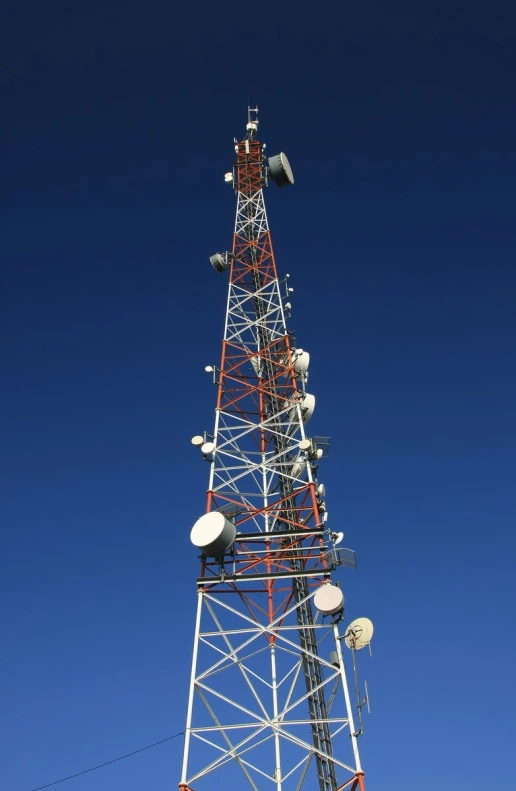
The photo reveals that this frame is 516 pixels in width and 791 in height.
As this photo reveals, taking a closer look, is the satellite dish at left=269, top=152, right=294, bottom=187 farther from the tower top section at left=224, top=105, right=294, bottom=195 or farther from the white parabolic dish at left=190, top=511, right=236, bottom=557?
the white parabolic dish at left=190, top=511, right=236, bottom=557

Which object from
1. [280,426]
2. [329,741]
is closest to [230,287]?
[280,426]

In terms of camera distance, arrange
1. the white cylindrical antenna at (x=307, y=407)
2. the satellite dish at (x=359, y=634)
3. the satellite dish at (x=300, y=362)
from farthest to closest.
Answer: the satellite dish at (x=300, y=362) < the white cylindrical antenna at (x=307, y=407) < the satellite dish at (x=359, y=634)

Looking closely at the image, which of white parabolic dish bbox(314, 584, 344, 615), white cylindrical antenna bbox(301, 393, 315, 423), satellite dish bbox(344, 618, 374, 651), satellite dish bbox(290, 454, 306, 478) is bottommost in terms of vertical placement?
satellite dish bbox(344, 618, 374, 651)

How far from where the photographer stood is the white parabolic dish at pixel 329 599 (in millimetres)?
18723

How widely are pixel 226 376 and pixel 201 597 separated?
947 cm

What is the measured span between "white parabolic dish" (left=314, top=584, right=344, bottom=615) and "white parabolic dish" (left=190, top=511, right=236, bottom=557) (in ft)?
10.4

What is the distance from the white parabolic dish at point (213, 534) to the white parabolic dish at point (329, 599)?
3.16 meters

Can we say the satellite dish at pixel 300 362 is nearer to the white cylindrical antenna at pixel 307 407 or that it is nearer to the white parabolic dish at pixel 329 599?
the white cylindrical antenna at pixel 307 407

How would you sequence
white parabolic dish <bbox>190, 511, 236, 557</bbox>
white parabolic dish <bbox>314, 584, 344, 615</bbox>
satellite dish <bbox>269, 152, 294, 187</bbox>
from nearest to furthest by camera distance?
1. white parabolic dish <bbox>314, 584, 344, 615</bbox>
2. white parabolic dish <bbox>190, 511, 236, 557</bbox>
3. satellite dish <bbox>269, 152, 294, 187</bbox>

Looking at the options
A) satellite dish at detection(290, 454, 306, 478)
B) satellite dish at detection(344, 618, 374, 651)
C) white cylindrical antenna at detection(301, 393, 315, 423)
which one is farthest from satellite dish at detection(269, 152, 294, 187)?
satellite dish at detection(344, 618, 374, 651)

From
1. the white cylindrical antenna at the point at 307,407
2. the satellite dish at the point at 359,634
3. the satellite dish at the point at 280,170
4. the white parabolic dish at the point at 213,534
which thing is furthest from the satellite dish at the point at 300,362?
the satellite dish at the point at 280,170

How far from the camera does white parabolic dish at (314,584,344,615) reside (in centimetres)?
1872

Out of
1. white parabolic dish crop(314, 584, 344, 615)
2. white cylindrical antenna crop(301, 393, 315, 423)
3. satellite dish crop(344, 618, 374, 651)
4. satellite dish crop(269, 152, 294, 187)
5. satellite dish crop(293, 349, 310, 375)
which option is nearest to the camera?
white parabolic dish crop(314, 584, 344, 615)

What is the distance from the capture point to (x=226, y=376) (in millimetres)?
26547
